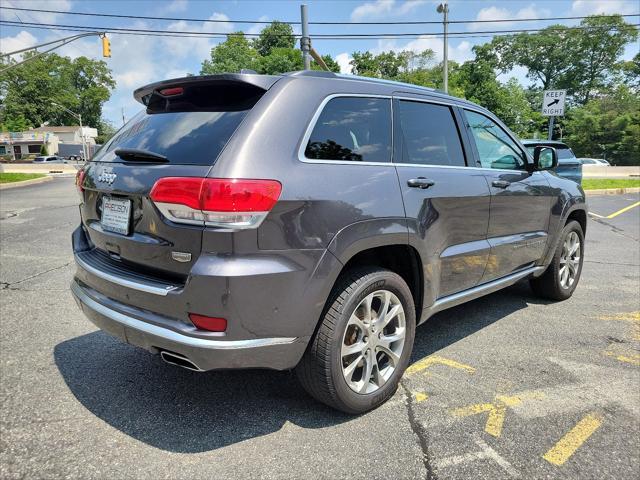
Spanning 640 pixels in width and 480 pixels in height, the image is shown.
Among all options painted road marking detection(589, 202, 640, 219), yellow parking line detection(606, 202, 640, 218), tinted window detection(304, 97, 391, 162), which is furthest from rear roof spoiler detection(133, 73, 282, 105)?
yellow parking line detection(606, 202, 640, 218)

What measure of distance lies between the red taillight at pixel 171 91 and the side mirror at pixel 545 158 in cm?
311

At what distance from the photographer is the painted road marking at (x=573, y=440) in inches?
93.4

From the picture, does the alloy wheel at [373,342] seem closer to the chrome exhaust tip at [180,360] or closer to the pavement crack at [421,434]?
the pavement crack at [421,434]

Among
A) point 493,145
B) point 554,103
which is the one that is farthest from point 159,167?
point 554,103

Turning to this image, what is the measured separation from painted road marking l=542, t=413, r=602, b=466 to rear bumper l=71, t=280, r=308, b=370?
138cm

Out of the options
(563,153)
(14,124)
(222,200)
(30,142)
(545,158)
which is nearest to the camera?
(222,200)

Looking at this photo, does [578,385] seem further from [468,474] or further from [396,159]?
[396,159]

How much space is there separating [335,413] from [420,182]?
4.83ft

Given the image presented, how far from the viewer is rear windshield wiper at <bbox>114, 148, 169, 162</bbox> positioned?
7.95 ft

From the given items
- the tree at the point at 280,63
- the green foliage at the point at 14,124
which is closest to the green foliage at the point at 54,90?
the green foliage at the point at 14,124

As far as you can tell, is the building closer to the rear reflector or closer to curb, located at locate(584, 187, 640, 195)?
curb, located at locate(584, 187, 640, 195)

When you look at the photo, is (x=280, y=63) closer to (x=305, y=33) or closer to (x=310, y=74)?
(x=305, y=33)

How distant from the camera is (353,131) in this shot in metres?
2.71

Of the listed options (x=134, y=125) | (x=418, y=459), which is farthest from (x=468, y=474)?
(x=134, y=125)
